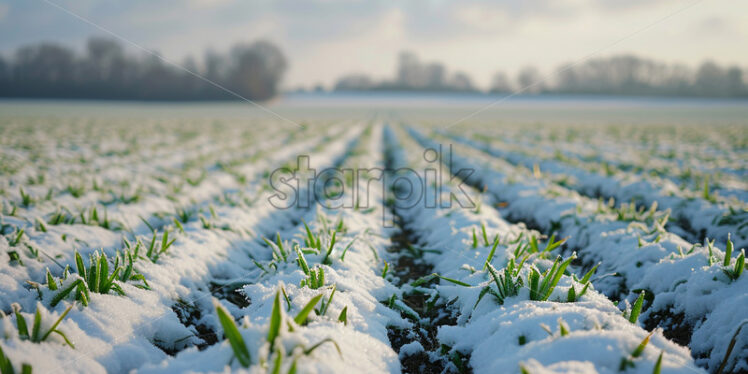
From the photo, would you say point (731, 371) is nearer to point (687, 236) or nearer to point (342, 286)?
point (342, 286)

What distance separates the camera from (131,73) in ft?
218

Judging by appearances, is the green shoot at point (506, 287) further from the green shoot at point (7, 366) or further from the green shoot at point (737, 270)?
the green shoot at point (7, 366)

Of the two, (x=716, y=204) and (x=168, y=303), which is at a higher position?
(x=716, y=204)

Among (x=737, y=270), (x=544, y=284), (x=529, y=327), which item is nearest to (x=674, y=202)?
(x=737, y=270)

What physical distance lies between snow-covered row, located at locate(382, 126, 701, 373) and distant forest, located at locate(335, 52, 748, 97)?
276ft

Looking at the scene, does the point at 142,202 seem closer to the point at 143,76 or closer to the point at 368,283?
the point at 368,283

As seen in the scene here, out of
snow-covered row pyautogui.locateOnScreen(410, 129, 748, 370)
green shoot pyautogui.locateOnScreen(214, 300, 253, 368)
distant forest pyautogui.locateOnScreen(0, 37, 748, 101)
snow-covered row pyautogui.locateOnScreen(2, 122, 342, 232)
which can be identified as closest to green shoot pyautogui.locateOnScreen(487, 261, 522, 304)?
snow-covered row pyautogui.locateOnScreen(410, 129, 748, 370)

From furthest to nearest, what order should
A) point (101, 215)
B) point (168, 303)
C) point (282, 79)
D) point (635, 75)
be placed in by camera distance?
point (635, 75)
point (282, 79)
point (101, 215)
point (168, 303)

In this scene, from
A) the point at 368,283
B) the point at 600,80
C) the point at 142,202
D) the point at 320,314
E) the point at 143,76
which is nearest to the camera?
the point at 320,314

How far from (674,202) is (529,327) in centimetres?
512

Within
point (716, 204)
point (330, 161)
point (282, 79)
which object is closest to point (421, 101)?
point (282, 79)

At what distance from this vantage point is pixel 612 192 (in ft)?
24.0

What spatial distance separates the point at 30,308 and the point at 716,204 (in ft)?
26.1

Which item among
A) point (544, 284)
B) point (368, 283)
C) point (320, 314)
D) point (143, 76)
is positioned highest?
point (143, 76)
